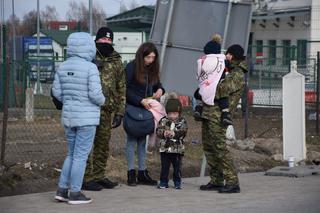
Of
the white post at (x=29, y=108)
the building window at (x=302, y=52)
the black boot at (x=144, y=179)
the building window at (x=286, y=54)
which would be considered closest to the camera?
the black boot at (x=144, y=179)

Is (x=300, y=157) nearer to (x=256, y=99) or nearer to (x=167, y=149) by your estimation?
(x=167, y=149)

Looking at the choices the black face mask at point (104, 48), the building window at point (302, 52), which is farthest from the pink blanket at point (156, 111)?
the building window at point (302, 52)

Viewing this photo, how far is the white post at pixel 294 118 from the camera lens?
11.0 m

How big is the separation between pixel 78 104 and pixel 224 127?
1.91 meters

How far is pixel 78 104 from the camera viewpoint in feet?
25.1

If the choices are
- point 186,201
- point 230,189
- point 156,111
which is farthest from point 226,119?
point 186,201

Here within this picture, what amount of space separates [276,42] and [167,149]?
129 ft

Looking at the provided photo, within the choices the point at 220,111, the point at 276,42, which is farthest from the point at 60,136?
the point at 276,42

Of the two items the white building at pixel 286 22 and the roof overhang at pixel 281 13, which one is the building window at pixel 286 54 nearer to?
the white building at pixel 286 22

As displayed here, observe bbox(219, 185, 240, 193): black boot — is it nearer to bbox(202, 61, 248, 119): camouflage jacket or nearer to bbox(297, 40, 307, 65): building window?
bbox(202, 61, 248, 119): camouflage jacket

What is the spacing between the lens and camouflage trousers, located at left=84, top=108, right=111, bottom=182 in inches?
335

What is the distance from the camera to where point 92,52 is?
780 centimetres

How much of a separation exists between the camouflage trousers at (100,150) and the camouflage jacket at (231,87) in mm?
1187

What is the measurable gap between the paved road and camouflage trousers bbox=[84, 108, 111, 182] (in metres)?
0.26
